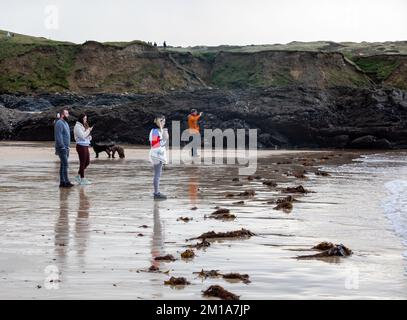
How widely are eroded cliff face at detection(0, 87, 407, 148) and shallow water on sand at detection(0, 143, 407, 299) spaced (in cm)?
2701

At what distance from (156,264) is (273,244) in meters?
2.05

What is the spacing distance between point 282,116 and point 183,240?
37.0m

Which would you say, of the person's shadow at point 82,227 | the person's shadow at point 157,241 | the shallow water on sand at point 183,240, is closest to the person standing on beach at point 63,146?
the shallow water on sand at point 183,240

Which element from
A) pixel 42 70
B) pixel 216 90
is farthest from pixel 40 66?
pixel 216 90

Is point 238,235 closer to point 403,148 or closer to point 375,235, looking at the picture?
point 375,235

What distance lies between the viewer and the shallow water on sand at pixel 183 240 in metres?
7.38

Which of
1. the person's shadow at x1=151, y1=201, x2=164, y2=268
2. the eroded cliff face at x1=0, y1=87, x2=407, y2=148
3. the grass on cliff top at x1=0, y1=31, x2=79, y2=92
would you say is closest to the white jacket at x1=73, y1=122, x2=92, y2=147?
the person's shadow at x1=151, y1=201, x2=164, y2=268

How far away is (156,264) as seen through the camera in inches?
336

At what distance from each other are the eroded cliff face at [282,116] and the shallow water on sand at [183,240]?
27.0m

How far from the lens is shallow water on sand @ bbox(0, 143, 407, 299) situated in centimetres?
738

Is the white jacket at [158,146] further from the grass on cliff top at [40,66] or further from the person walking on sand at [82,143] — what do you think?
the grass on cliff top at [40,66]

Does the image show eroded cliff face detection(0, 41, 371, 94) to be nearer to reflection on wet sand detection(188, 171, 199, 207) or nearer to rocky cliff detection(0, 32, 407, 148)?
rocky cliff detection(0, 32, 407, 148)

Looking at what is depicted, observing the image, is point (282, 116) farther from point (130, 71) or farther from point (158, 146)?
point (130, 71)
